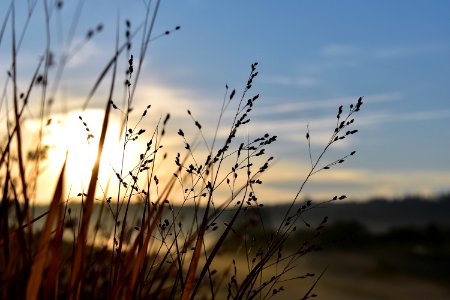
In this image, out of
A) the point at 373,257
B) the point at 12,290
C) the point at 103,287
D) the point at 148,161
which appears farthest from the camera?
the point at 373,257

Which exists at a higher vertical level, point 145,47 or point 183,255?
point 145,47

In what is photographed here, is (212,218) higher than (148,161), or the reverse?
(148,161)

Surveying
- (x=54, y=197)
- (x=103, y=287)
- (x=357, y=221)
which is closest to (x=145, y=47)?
(x=54, y=197)

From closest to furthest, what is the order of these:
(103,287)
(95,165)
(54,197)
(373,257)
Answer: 1. (54,197)
2. (95,165)
3. (103,287)
4. (373,257)

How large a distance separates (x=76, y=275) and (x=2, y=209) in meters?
0.34

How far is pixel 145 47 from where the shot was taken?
221 centimetres

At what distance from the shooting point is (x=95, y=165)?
2021 millimetres

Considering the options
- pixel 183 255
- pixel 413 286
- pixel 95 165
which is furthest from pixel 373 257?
pixel 95 165

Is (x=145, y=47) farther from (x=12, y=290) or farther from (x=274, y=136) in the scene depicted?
(x=12, y=290)

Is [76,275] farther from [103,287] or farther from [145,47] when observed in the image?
[103,287]

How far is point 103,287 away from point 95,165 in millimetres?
1950

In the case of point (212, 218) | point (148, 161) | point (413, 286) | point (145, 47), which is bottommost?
point (413, 286)

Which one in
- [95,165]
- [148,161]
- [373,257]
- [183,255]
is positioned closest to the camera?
[95,165]

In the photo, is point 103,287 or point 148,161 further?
point 103,287
